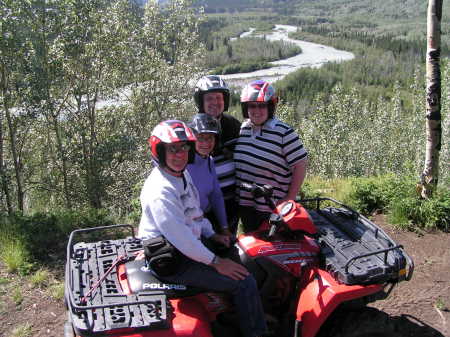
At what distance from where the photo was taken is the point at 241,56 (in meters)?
135

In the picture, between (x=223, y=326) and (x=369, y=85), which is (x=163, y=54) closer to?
(x=223, y=326)

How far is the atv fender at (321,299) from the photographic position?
3.48 metres

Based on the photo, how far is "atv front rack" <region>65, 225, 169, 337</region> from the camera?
292 centimetres

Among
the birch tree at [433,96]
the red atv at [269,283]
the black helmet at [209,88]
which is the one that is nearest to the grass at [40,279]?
the red atv at [269,283]

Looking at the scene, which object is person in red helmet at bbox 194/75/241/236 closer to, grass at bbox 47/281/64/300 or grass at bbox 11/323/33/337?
grass at bbox 47/281/64/300

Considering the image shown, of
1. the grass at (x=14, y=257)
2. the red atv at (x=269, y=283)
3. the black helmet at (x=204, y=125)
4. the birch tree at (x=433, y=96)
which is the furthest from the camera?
the birch tree at (x=433, y=96)

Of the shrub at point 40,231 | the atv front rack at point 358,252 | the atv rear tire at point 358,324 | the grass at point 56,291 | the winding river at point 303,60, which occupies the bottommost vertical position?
the winding river at point 303,60

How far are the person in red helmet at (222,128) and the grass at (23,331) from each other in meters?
2.41

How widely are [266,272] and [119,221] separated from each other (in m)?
4.51

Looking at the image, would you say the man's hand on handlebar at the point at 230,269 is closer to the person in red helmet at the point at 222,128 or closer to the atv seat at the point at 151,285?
the atv seat at the point at 151,285

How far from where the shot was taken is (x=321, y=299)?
3521mm

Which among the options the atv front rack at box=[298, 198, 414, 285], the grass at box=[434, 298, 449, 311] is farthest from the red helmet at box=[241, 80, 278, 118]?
the grass at box=[434, 298, 449, 311]

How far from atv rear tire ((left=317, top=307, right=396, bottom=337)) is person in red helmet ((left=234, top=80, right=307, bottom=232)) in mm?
1226

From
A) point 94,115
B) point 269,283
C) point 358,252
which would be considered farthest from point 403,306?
point 94,115
